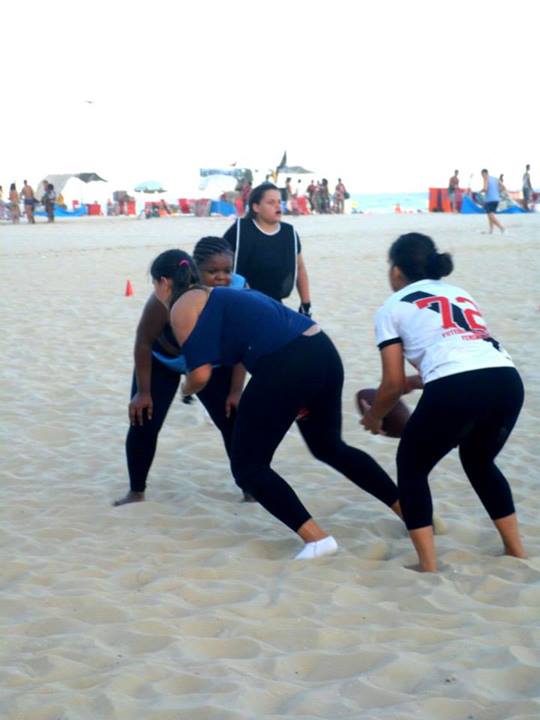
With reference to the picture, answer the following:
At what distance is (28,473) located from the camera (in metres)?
6.23

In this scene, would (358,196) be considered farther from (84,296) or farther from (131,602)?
(131,602)

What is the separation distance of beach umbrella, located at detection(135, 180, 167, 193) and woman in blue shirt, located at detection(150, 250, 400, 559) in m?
52.1

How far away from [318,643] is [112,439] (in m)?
3.62

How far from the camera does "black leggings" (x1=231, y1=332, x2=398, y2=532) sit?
439 cm

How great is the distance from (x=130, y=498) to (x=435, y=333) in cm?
225

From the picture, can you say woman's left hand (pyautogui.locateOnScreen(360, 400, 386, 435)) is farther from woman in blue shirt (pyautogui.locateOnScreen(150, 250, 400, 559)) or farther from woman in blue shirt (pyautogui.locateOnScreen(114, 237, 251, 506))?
woman in blue shirt (pyautogui.locateOnScreen(114, 237, 251, 506))

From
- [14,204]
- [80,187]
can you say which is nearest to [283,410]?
[14,204]

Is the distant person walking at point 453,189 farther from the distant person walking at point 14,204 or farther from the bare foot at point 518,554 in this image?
the bare foot at point 518,554

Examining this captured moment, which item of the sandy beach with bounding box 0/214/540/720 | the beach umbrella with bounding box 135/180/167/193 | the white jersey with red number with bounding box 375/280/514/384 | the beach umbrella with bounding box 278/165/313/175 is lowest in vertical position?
the sandy beach with bounding box 0/214/540/720

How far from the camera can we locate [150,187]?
55.8m

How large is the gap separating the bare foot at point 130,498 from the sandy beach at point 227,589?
0.25 ft

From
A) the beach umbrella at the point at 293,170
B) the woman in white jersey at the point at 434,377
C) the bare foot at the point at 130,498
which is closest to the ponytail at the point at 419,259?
the woman in white jersey at the point at 434,377

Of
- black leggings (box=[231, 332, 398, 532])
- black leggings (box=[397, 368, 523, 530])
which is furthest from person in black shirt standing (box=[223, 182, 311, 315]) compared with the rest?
black leggings (box=[397, 368, 523, 530])

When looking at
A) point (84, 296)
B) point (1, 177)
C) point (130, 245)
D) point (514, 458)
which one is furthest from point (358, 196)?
point (514, 458)
